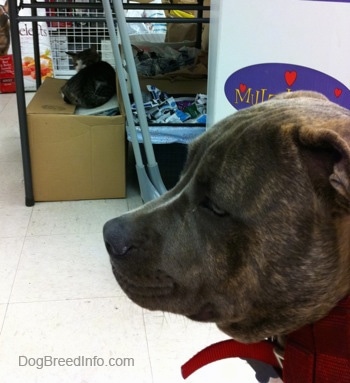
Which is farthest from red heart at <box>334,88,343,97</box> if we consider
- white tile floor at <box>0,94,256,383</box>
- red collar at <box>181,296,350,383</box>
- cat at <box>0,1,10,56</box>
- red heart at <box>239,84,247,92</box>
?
cat at <box>0,1,10,56</box>

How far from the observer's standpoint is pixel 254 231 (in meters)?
0.82

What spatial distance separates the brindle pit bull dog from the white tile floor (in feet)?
2.46

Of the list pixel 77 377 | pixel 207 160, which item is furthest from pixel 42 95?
pixel 207 160

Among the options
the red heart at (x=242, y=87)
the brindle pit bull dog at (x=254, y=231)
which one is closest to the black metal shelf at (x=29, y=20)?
the red heart at (x=242, y=87)

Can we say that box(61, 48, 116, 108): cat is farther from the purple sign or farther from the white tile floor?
the purple sign

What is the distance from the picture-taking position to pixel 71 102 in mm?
2662

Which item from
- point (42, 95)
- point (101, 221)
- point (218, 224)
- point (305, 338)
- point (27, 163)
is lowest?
point (101, 221)

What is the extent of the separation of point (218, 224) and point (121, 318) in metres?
1.07

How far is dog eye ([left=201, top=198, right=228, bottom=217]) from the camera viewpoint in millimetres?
847

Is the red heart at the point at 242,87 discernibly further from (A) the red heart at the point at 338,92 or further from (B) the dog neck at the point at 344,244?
(B) the dog neck at the point at 344,244

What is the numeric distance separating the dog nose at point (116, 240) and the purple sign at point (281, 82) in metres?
1.10

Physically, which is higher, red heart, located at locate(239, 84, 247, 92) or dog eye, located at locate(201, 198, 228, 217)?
dog eye, located at locate(201, 198, 228, 217)

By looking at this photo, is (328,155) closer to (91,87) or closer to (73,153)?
(73,153)

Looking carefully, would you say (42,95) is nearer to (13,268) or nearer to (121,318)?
(13,268)
